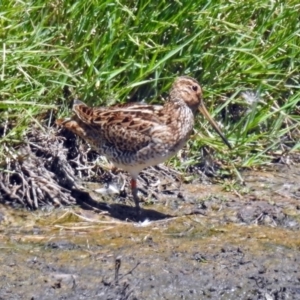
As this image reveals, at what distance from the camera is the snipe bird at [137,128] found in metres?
7.01

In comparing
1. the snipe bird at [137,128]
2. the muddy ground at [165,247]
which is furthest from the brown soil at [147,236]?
the snipe bird at [137,128]

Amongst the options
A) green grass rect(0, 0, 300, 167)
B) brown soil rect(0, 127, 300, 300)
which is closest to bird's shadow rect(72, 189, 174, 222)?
brown soil rect(0, 127, 300, 300)

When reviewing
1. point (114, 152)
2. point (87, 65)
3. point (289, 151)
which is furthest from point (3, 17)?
point (289, 151)

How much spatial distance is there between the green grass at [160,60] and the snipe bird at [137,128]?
305mm

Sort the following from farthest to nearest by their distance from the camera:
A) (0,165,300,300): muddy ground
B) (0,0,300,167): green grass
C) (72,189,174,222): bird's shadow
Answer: (0,0,300,167): green grass, (72,189,174,222): bird's shadow, (0,165,300,300): muddy ground

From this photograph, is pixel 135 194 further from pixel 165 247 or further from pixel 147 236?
pixel 165 247

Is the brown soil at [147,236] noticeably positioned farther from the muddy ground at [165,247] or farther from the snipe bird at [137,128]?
the snipe bird at [137,128]

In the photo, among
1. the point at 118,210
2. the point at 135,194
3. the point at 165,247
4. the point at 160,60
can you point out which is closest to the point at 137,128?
the point at 135,194

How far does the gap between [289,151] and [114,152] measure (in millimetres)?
1561

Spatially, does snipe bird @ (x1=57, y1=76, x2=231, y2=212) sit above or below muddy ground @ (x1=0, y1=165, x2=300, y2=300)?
above

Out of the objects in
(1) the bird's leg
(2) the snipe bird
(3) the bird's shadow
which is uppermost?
(2) the snipe bird

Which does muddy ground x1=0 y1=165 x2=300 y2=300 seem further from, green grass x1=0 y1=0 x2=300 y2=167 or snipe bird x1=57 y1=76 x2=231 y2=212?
green grass x1=0 y1=0 x2=300 y2=167

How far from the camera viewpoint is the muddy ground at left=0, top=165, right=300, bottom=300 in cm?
593

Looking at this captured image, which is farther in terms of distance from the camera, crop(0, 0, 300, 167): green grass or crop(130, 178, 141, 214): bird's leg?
crop(0, 0, 300, 167): green grass
